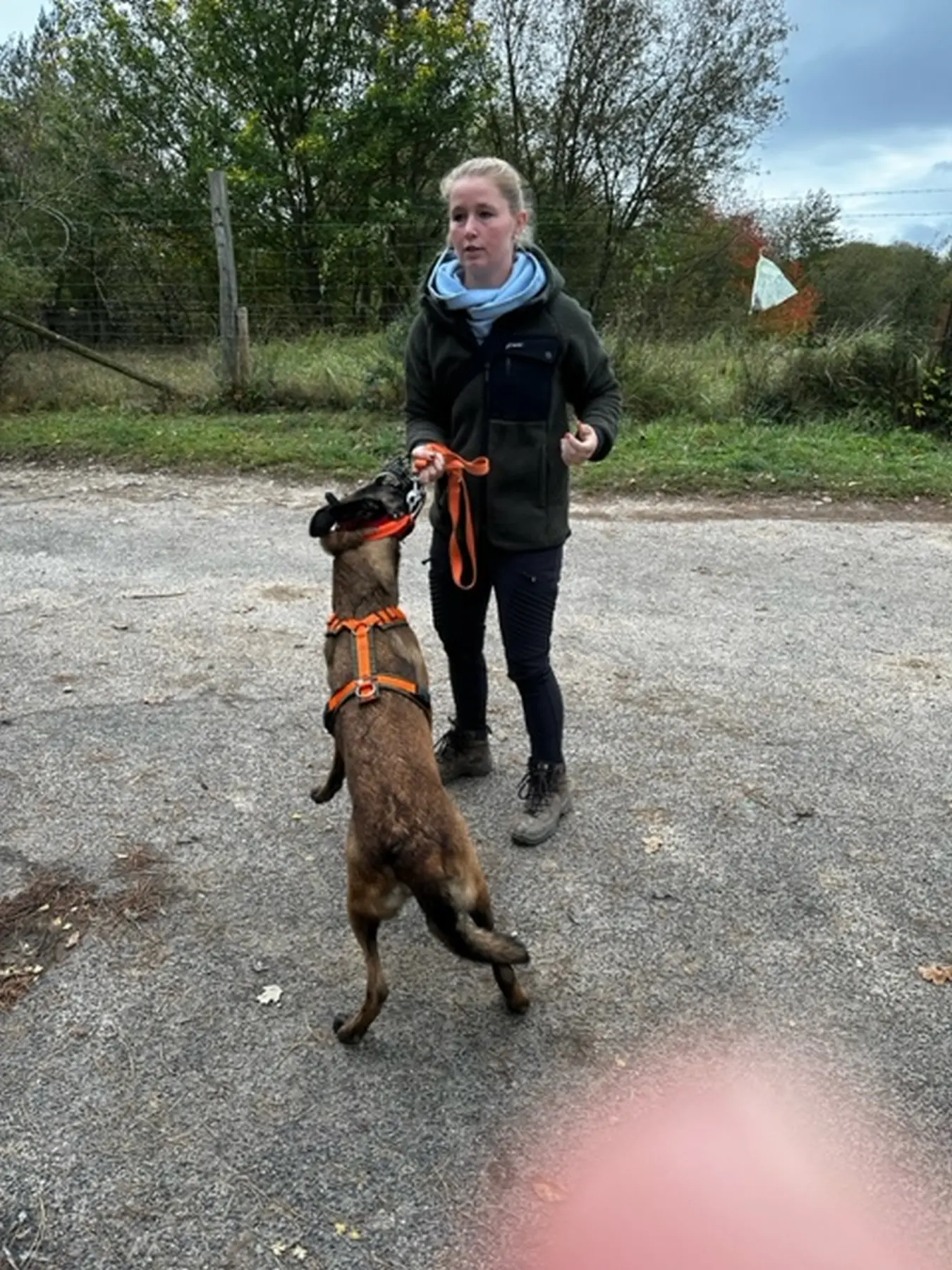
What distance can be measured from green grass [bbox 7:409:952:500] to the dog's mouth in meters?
4.81

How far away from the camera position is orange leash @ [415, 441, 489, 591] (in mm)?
2904

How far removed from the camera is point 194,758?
A: 3742 millimetres

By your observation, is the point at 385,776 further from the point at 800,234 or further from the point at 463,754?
the point at 800,234

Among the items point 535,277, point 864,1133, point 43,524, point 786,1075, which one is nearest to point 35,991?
point 786,1075

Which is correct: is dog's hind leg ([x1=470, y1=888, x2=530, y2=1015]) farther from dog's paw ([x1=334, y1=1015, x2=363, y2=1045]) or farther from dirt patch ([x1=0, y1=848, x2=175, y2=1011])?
dirt patch ([x1=0, y1=848, x2=175, y2=1011])

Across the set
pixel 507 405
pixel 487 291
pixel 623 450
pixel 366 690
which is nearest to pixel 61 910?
pixel 366 690

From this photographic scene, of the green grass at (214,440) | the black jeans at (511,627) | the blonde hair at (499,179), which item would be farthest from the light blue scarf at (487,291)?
the green grass at (214,440)

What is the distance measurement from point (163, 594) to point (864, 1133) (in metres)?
4.52

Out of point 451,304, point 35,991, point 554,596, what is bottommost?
point 35,991

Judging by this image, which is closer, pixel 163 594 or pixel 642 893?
pixel 642 893

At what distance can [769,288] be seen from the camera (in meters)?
10.8

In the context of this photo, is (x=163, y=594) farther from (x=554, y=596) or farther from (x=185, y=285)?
(x=185, y=285)

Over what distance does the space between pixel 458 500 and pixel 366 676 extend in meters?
0.73

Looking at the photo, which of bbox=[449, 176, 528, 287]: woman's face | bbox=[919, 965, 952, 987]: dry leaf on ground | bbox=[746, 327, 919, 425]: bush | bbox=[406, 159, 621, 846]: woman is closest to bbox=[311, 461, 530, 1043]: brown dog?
bbox=[406, 159, 621, 846]: woman
